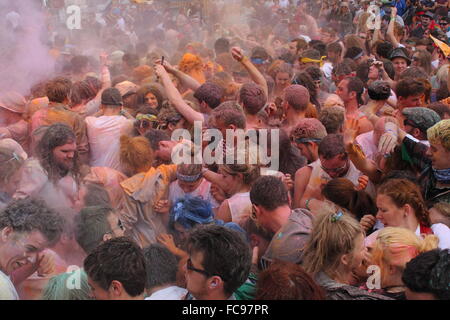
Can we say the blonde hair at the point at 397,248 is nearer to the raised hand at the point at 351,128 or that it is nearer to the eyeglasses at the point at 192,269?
the eyeglasses at the point at 192,269

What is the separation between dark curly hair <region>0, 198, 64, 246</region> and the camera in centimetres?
261

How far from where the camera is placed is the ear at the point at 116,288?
214 centimetres

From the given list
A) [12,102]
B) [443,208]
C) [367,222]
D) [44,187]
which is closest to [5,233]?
[44,187]

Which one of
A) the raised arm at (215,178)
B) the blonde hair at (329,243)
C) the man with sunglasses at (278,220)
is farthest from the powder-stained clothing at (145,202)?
the blonde hair at (329,243)

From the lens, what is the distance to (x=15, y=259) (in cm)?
255

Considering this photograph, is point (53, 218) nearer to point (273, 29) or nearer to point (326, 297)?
point (326, 297)

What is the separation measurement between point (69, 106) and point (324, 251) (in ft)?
9.76

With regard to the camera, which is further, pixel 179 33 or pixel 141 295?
pixel 179 33

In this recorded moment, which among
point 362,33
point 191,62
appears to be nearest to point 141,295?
point 191,62

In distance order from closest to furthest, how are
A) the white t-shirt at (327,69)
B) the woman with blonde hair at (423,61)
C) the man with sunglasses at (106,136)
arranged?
the man with sunglasses at (106,136) < the woman with blonde hair at (423,61) < the white t-shirt at (327,69)

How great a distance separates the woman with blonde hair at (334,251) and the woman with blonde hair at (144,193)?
995mm

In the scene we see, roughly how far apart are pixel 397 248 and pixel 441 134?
92 cm

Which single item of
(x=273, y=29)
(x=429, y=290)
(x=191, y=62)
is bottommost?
(x=273, y=29)

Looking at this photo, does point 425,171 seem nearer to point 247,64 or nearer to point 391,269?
point 391,269
